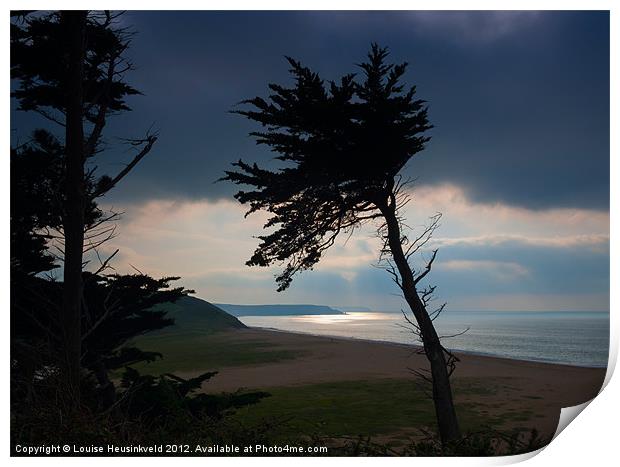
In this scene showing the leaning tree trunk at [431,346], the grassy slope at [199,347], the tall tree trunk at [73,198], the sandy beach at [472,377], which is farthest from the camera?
the grassy slope at [199,347]

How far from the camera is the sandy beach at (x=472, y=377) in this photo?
955cm

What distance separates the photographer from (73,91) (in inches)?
201

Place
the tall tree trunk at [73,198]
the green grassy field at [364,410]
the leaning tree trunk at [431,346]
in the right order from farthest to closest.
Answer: the green grassy field at [364,410]
the leaning tree trunk at [431,346]
the tall tree trunk at [73,198]

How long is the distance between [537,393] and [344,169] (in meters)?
9.76

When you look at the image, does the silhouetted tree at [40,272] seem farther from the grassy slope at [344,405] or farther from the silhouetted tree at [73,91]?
the grassy slope at [344,405]

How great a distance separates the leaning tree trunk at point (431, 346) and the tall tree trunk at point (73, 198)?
362cm

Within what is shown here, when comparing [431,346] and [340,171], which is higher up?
[340,171]

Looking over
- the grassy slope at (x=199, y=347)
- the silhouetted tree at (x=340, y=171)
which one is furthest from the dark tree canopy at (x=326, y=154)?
the grassy slope at (x=199, y=347)

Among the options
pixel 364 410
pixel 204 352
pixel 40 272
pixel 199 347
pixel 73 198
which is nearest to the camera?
pixel 73 198

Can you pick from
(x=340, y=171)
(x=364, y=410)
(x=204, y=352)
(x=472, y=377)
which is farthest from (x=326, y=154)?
(x=204, y=352)

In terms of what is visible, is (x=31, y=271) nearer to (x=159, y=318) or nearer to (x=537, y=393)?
(x=159, y=318)

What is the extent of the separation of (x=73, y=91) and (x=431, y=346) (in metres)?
5.10

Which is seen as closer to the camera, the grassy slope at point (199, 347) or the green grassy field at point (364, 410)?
the green grassy field at point (364, 410)

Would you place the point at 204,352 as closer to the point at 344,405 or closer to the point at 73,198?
the point at 344,405
